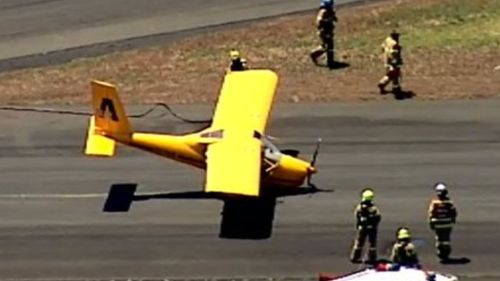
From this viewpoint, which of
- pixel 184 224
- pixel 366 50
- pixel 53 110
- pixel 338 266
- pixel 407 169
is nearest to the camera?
pixel 338 266

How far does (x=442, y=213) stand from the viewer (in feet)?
102

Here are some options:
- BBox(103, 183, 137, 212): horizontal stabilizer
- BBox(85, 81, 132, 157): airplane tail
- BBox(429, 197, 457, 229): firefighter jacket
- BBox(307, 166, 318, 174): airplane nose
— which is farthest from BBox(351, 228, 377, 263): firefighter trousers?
BBox(85, 81, 132, 157): airplane tail

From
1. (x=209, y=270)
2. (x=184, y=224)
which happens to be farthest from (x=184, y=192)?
(x=209, y=270)

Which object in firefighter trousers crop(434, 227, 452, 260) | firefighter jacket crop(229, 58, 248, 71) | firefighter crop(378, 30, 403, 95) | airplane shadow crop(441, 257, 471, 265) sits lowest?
airplane shadow crop(441, 257, 471, 265)

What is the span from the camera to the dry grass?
1656 inches

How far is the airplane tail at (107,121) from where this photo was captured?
35125 millimetres

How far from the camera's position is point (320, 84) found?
4275cm

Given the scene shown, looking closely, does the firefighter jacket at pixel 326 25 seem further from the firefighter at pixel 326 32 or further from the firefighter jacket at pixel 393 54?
the firefighter jacket at pixel 393 54

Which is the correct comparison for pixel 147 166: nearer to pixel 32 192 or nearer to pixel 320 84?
pixel 32 192

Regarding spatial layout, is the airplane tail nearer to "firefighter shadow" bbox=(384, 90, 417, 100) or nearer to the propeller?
the propeller

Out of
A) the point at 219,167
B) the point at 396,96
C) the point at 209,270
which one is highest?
the point at 396,96

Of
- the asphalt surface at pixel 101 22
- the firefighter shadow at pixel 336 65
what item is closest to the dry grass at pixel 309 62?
the firefighter shadow at pixel 336 65

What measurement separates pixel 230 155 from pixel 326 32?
11.8m

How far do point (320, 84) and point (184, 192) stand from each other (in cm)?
850
